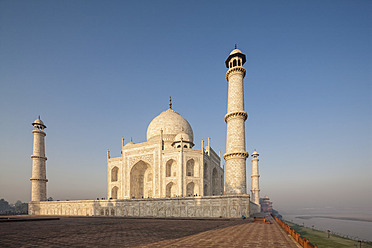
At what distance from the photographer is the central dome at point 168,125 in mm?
34969

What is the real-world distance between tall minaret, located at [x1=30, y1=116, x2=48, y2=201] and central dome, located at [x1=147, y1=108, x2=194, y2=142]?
50.5 feet

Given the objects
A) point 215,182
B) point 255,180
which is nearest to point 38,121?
point 215,182

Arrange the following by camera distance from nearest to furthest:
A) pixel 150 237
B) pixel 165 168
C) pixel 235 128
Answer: pixel 150 237 → pixel 235 128 → pixel 165 168

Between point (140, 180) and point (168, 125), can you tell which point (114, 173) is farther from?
point (168, 125)

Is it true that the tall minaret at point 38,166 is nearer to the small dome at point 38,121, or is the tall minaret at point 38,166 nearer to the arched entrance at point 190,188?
the small dome at point 38,121

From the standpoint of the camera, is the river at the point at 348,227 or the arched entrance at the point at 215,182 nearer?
the arched entrance at the point at 215,182

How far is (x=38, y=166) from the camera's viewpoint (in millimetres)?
32281

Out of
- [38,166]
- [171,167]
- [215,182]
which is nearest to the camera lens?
[171,167]

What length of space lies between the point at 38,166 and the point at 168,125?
19159mm

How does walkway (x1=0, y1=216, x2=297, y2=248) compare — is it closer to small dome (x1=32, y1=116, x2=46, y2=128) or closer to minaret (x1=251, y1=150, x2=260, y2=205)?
small dome (x1=32, y1=116, x2=46, y2=128)

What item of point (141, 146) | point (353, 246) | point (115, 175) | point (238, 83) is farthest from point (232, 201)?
point (115, 175)

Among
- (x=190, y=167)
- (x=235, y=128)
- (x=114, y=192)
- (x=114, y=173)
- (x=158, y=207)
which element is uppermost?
(x=235, y=128)

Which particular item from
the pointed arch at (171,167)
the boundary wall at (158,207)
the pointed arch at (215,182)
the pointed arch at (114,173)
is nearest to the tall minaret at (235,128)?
the boundary wall at (158,207)

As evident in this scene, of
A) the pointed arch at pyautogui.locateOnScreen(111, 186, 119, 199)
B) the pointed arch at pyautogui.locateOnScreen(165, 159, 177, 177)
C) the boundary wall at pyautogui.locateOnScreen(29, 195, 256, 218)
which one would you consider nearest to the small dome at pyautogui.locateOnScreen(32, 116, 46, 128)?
the boundary wall at pyautogui.locateOnScreen(29, 195, 256, 218)
